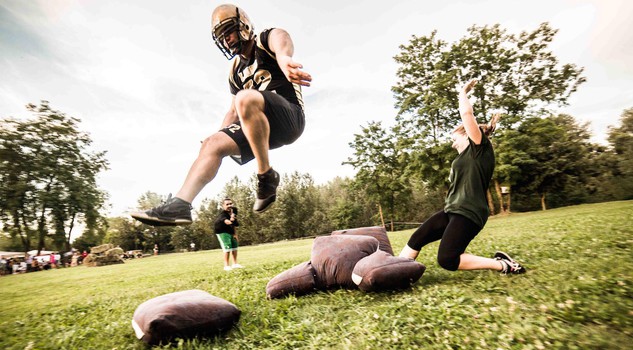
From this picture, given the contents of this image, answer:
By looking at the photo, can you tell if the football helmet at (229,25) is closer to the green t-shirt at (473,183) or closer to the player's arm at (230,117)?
the player's arm at (230,117)

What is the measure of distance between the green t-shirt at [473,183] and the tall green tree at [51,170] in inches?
167

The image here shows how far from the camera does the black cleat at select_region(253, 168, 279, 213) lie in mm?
2218

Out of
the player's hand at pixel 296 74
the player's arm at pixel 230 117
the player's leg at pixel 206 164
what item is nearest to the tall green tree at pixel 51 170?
the player's arm at pixel 230 117

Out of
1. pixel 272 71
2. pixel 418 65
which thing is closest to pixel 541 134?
pixel 418 65

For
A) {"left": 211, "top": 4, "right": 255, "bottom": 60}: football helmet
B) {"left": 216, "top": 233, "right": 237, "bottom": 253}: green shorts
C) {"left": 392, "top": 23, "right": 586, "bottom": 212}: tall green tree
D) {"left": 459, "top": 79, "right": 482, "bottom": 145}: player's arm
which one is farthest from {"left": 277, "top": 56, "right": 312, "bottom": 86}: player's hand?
{"left": 392, "top": 23, "right": 586, "bottom": 212}: tall green tree

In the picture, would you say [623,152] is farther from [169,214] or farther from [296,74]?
[169,214]

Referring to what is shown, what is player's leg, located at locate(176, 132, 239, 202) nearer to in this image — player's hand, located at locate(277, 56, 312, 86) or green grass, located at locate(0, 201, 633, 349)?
player's hand, located at locate(277, 56, 312, 86)

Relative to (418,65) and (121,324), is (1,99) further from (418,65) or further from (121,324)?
(418,65)

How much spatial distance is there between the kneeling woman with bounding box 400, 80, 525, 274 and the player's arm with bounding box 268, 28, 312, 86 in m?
2.73

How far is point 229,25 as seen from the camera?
197cm

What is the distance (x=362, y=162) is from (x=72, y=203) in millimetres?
28380

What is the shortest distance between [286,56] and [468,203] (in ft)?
10.4

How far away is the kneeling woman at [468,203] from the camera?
3.72m

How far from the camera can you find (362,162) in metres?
31.2
